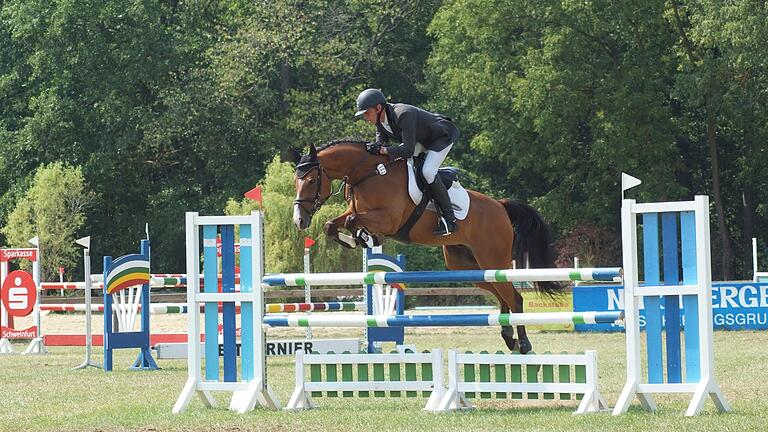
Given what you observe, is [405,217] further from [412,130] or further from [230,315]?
[230,315]

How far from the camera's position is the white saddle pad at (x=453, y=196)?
8.62m

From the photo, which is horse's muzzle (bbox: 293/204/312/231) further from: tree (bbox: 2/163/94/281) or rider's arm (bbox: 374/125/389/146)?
tree (bbox: 2/163/94/281)

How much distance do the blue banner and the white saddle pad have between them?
7.77 meters

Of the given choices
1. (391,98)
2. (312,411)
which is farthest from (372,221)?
(391,98)

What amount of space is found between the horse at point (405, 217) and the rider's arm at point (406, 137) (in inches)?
13.1

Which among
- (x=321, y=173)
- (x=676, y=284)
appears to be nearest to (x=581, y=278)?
(x=676, y=284)

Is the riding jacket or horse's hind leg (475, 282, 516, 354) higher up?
the riding jacket

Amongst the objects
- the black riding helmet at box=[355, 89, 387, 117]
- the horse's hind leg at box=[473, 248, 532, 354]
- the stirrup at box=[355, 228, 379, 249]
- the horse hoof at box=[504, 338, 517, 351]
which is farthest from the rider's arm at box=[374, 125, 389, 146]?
the horse hoof at box=[504, 338, 517, 351]

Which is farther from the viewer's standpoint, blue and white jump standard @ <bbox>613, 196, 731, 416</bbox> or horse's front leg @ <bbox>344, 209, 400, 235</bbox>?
horse's front leg @ <bbox>344, 209, 400, 235</bbox>

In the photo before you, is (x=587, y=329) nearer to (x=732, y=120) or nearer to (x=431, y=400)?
(x=431, y=400)

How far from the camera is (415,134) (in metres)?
8.20

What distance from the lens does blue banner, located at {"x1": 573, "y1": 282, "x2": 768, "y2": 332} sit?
54.4 feet

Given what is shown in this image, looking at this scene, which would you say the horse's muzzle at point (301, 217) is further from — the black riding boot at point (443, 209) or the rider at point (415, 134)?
the black riding boot at point (443, 209)

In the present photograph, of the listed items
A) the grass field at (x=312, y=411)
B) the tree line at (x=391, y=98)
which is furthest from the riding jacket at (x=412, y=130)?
the tree line at (x=391, y=98)
